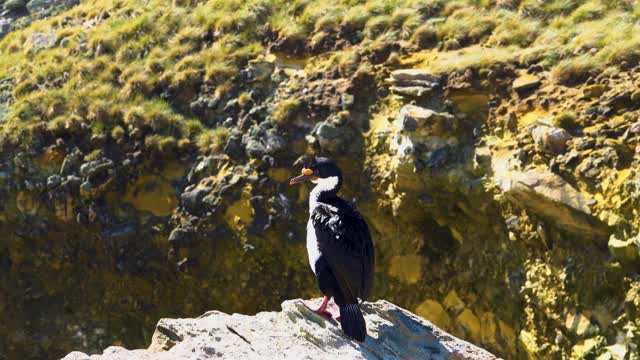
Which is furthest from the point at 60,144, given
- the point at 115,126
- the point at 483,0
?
the point at 483,0

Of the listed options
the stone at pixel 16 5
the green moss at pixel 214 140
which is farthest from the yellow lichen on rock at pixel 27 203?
the stone at pixel 16 5

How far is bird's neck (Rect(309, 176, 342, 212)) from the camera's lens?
9.97 metres

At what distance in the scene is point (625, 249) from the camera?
40.6 feet

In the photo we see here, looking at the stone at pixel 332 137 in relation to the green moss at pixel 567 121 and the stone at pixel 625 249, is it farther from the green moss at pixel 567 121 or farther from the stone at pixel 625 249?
the stone at pixel 625 249

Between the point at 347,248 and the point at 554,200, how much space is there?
5.22m

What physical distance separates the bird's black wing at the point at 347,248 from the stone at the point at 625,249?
4863mm

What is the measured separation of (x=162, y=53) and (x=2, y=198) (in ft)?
15.7

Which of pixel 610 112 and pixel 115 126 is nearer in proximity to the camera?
pixel 610 112

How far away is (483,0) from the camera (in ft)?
58.8

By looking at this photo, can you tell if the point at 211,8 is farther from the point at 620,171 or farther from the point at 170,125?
the point at 620,171

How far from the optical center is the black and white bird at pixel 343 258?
862 centimetres

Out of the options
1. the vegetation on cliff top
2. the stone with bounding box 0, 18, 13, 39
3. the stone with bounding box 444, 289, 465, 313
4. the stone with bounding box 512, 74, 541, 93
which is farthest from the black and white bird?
the stone with bounding box 0, 18, 13, 39

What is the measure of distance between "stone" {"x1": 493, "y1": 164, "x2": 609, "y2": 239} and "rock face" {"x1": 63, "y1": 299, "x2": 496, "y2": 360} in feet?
14.5

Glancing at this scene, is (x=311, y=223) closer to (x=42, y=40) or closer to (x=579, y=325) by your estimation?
(x=579, y=325)
